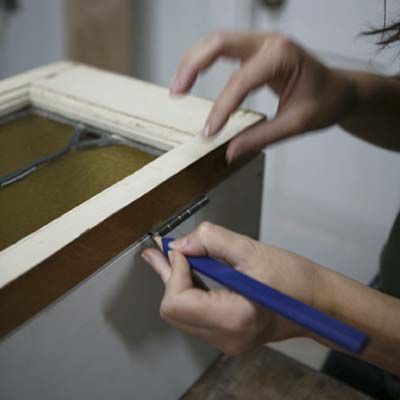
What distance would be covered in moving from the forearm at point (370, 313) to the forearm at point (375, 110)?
8.7 inches

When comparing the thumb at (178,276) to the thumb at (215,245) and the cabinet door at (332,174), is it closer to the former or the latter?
the thumb at (215,245)

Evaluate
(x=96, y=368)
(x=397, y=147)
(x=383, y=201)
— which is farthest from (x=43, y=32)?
(x=96, y=368)

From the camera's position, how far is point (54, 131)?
1.86 ft

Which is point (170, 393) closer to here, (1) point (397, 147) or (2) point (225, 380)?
(2) point (225, 380)

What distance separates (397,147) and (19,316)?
513 mm

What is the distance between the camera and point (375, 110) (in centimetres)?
61

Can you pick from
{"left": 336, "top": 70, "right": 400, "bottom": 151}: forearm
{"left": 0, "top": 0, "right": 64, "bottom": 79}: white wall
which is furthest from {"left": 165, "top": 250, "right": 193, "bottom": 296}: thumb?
{"left": 0, "top": 0, "right": 64, "bottom": 79}: white wall

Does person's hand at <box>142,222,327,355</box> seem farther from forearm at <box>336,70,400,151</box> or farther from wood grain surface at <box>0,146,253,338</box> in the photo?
forearm at <box>336,70,400,151</box>

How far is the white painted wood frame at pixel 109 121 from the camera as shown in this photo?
369 mm

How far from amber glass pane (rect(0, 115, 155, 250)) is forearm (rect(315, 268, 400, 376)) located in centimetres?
21

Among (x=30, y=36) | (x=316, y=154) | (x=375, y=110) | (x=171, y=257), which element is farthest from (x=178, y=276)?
(x=30, y=36)

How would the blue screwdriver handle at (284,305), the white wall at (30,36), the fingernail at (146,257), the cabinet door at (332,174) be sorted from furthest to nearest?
the white wall at (30,36), the cabinet door at (332,174), the fingernail at (146,257), the blue screwdriver handle at (284,305)

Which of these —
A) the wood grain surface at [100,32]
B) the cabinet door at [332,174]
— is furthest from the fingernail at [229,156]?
the wood grain surface at [100,32]

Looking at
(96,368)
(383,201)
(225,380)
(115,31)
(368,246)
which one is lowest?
(368,246)
